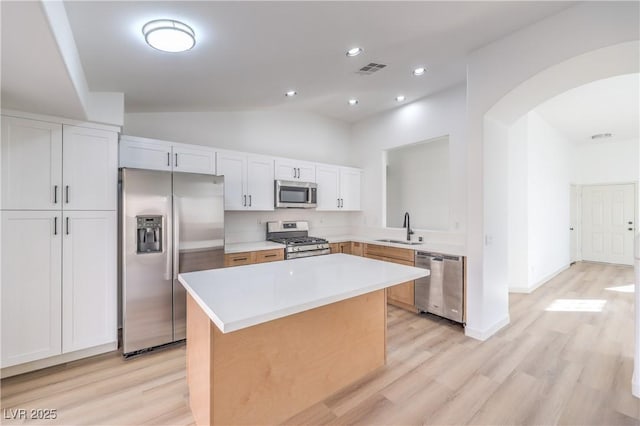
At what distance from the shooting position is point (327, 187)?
15.9 ft

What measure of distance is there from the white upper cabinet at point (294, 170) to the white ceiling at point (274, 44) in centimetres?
101

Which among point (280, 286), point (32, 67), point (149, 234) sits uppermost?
point (32, 67)

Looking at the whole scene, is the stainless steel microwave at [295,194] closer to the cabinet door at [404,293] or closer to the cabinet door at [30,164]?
the cabinet door at [404,293]

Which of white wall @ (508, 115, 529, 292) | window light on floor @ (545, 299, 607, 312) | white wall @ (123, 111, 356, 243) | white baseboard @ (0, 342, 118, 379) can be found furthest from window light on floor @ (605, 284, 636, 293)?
white baseboard @ (0, 342, 118, 379)

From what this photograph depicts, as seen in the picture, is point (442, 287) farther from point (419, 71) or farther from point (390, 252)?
point (419, 71)

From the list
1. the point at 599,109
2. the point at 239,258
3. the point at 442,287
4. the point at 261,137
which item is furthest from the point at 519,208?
the point at 239,258

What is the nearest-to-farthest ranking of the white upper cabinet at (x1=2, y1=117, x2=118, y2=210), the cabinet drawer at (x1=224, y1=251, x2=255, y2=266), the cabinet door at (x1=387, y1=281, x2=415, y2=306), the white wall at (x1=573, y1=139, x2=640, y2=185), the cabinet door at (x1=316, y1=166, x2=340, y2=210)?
the white upper cabinet at (x1=2, y1=117, x2=118, y2=210) < the cabinet drawer at (x1=224, y1=251, x2=255, y2=266) < the cabinet door at (x1=387, y1=281, x2=415, y2=306) < the cabinet door at (x1=316, y1=166, x2=340, y2=210) < the white wall at (x1=573, y1=139, x2=640, y2=185)

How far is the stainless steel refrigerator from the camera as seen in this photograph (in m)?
2.67

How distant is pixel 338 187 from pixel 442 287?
93.5 inches

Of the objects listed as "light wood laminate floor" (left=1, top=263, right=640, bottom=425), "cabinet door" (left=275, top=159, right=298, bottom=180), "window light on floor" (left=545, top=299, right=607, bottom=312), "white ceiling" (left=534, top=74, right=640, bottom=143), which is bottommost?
"light wood laminate floor" (left=1, top=263, right=640, bottom=425)

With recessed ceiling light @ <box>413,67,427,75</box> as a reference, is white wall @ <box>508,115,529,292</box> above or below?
below

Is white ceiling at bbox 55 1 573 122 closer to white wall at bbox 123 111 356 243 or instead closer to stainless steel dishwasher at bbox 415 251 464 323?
white wall at bbox 123 111 356 243

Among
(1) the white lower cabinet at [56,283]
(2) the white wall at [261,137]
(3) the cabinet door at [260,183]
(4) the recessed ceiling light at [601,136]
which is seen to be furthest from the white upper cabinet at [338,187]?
(4) the recessed ceiling light at [601,136]

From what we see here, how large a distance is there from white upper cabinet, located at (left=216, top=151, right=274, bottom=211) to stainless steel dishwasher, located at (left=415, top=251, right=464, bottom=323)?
2293mm
